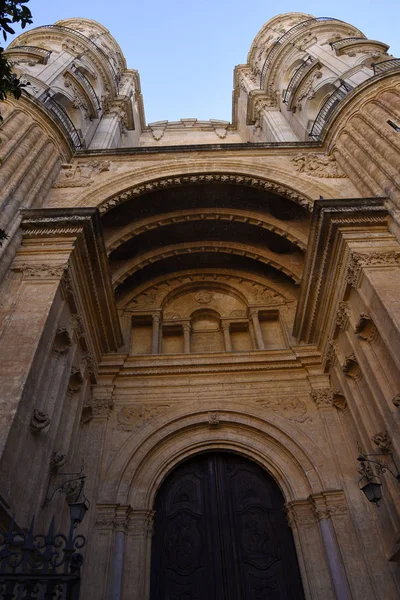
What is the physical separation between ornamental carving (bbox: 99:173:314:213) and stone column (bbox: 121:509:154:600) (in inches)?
264

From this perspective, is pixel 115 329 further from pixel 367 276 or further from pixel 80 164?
pixel 367 276

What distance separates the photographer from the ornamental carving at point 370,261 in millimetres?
7758

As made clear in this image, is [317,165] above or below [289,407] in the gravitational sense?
above

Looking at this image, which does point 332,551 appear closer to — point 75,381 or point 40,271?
point 75,381

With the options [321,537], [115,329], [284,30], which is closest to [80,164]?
[115,329]

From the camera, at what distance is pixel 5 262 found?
7.61 m

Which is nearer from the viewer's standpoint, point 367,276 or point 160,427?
point 367,276

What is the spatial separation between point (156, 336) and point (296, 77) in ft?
40.9

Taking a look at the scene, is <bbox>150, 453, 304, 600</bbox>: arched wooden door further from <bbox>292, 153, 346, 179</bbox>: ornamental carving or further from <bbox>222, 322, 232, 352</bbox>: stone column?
<bbox>292, 153, 346, 179</bbox>: ornamental carving

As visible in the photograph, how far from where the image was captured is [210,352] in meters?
10.4

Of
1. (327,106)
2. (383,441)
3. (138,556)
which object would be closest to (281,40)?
(327,106)

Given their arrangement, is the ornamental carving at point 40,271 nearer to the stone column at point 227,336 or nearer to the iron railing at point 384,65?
the stone column at point 227,336

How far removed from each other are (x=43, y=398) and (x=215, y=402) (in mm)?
4007

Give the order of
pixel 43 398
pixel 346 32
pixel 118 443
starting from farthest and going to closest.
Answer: pixel 346 32 < pixel 118 443 < pixel 43 398
